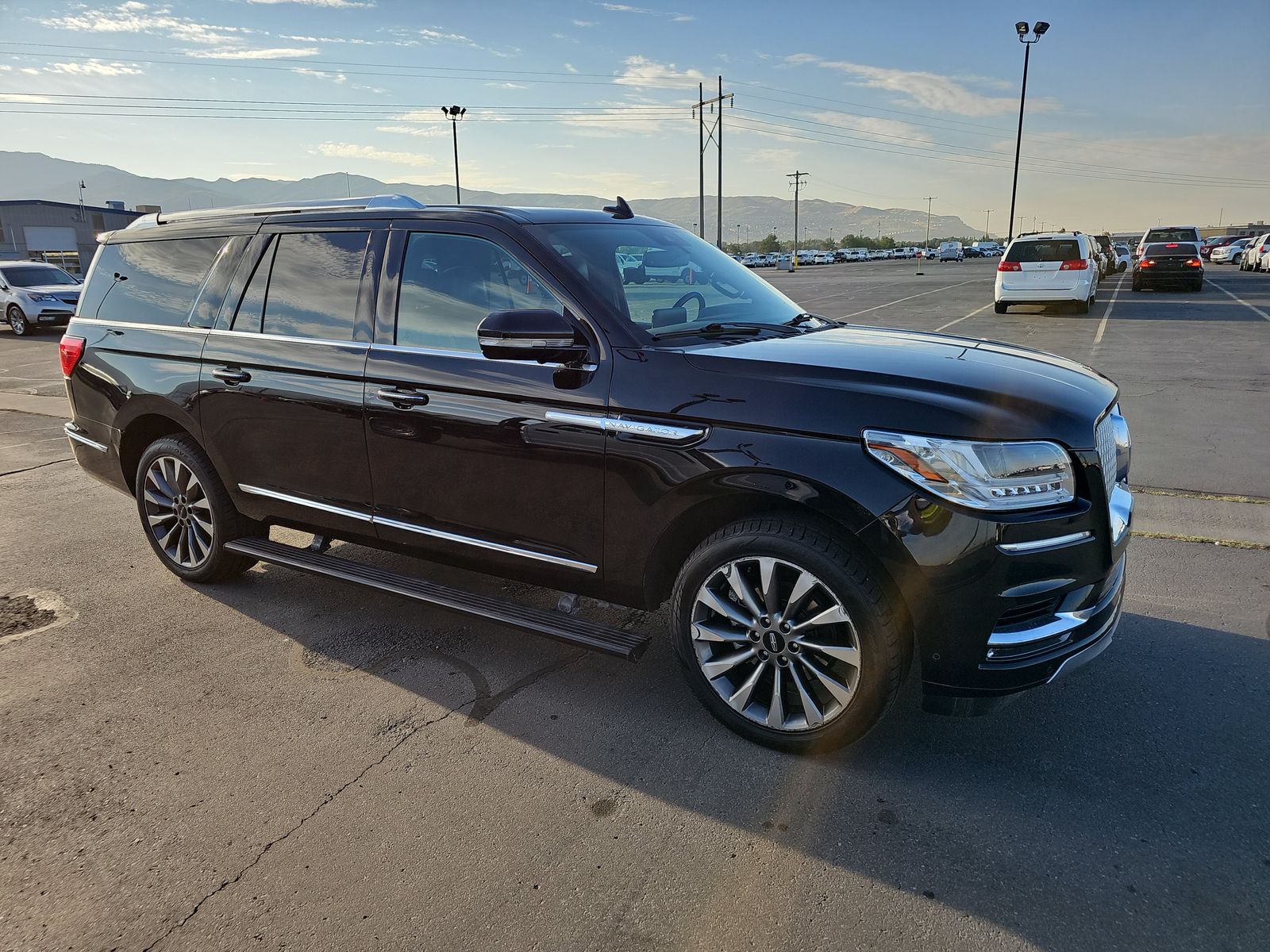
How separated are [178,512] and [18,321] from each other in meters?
20.6

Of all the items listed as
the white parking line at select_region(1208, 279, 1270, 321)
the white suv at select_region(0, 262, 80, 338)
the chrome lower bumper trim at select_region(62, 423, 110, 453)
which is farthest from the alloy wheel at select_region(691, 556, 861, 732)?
the white suv at select_region(0, 262, 80, 338)

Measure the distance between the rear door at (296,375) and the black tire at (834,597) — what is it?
1.68m

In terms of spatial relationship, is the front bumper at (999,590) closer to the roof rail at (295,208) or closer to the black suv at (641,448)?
the black suv at (641,448)

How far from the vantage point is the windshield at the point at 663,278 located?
345 centimetres

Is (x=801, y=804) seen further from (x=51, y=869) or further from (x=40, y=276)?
(x=40, y=276)

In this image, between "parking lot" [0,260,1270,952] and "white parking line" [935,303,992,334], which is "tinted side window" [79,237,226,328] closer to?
"parking lot" [0,260,1270,952]

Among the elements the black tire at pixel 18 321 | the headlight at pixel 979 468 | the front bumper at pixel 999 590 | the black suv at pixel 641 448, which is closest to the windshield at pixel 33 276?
the black tire at pixel 18 321

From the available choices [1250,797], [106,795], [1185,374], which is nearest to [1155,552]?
[1250,797]

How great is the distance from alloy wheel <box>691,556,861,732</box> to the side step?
0.97ft

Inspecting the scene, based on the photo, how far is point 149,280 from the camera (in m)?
4.73

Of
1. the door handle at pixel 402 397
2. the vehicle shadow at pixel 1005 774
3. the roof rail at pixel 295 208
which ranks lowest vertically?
the vehicle shadow at pixel 1005 774

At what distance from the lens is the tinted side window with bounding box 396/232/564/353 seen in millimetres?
3475

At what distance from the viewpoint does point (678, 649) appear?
3213mm

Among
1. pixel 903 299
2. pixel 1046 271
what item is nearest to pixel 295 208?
pixel 1046 271
